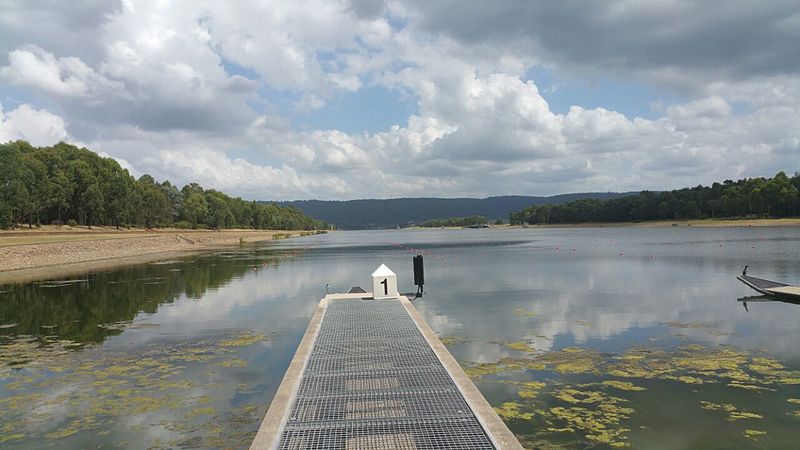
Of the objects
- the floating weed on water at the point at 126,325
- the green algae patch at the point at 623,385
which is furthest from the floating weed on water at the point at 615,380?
the floating weed on water at the point at 126,325

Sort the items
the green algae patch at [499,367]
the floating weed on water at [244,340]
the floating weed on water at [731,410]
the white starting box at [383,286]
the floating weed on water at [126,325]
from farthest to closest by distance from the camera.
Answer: the white starting box at [383,286] < the floating weed on water at [126,325] < the floating weed on water at [244,340] < the green algae patch at [499,367] < the floating weed on water at [731,410]

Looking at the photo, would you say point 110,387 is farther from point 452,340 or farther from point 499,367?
point 452,340

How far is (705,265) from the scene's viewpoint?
4097 cm

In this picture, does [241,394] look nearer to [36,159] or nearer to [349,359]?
[349,359]

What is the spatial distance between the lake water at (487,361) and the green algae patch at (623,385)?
0.06 metres

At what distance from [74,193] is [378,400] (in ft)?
319

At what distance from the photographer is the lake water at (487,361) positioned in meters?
9.77

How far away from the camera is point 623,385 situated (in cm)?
1194

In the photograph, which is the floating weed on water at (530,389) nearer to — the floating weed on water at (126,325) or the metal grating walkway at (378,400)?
the metal grating walkway at (378,400)

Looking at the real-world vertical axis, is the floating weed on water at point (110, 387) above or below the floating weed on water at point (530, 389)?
above

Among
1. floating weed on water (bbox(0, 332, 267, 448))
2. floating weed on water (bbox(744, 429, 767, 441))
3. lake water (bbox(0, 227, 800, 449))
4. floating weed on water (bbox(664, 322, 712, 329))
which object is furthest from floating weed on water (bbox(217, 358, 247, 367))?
floating weed on water (bbox(664, 322, 712, 329))

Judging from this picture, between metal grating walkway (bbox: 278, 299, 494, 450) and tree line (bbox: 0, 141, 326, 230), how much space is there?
69315mm

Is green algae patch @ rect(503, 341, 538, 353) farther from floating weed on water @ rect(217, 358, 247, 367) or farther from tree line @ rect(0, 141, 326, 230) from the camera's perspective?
tree line @ rect(0, 141, 326, 230)

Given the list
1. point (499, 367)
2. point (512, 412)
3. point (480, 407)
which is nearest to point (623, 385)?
point (499, 367)
